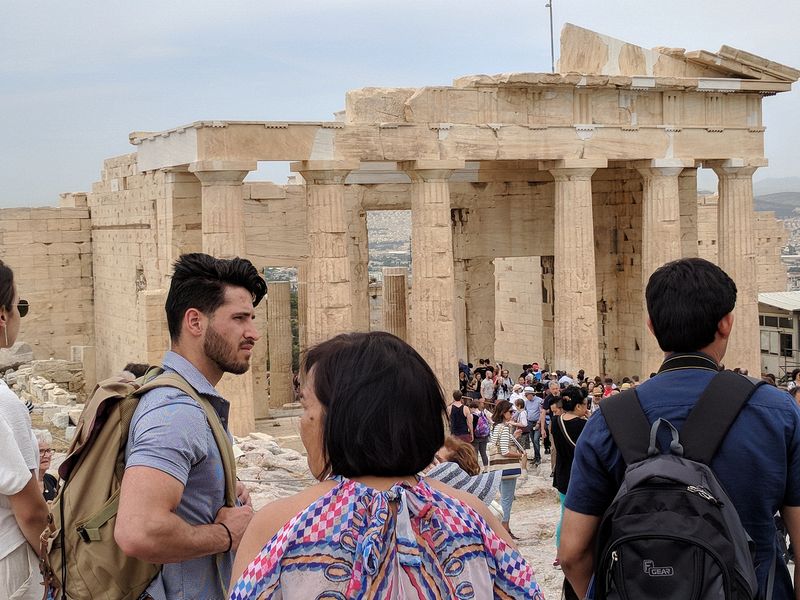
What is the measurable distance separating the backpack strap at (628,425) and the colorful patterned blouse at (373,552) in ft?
3.37

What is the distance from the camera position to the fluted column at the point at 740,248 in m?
23.2

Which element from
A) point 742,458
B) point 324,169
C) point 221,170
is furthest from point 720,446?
point 324,169

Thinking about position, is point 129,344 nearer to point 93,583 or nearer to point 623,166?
point 623,166

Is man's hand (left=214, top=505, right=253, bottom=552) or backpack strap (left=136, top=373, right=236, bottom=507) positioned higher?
backpack strap (left=136, top=373, right=236, bottom=507)

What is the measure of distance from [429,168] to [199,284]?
15.6m

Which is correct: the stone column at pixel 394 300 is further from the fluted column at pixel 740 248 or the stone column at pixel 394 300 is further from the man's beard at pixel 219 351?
the man's beard at pixel 219 351

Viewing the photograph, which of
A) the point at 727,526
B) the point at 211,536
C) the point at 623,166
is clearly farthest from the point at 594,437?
the point at 623,166

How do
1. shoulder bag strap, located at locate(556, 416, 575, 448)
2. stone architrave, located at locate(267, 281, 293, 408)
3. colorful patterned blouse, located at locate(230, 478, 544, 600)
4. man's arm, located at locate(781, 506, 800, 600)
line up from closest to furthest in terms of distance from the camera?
colorful patterned blouse, located at locate(230, 478, 544, 600) < man's arm, located at locate(781, 506, 800, 600) < shoulder bag strap, located at locate(556, 416, 575, 448) < stone architrave, located at locate(267, 281, 293, 408)

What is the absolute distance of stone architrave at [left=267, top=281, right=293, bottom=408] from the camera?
1039 inches

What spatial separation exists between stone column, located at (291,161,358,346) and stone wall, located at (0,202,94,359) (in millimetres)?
9243

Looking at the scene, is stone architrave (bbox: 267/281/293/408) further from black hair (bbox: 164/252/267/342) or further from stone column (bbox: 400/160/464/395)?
black hair (bbox: 164/252/267/342)

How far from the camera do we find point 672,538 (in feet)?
10.6

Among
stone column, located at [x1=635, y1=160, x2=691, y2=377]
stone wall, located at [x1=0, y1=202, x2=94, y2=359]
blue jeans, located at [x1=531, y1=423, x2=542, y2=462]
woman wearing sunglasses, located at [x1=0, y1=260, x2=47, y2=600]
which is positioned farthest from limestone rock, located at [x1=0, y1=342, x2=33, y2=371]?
woman wearing sunglasses, located at [x1=0, y1=260, x2=47, y2=600]

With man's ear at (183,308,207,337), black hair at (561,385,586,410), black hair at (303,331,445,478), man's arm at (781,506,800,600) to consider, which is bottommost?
black hair at (561,385,586,410)
